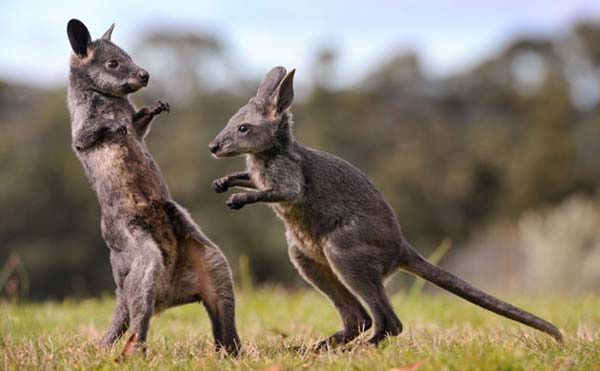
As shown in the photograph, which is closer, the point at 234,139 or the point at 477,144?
the point at 234,139

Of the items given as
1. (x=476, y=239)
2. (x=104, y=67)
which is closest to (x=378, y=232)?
(x=104, y=67)

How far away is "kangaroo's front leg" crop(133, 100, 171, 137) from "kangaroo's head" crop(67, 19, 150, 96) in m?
0.16

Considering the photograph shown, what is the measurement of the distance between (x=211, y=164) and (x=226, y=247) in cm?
424

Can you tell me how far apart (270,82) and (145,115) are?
0.96m

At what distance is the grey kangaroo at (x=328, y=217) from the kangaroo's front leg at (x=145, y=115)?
0.44 metres

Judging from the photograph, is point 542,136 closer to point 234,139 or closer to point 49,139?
point 49,139

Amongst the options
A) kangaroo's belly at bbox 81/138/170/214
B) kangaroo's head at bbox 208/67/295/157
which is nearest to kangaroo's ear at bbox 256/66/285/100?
kangaroo's head at bbox 208/67/295/157

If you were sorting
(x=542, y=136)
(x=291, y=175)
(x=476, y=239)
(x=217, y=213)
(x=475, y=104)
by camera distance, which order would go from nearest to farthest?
1. (x=291, y=175)
2. (x=476, y=239)
3. (x=542, y=136)
4. (x=217, y=213)
5. (x=475, y=104)

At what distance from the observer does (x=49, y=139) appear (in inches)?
1719

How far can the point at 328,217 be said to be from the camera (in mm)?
5938

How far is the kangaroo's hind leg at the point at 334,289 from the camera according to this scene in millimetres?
6180

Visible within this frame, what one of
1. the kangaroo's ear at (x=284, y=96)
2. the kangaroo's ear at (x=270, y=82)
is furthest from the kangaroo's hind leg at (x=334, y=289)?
the kangaroo's ear at (x=270, y=82)

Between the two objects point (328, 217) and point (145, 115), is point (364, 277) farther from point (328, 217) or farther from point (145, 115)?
point (145, 115)

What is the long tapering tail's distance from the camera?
5953 millimetres
